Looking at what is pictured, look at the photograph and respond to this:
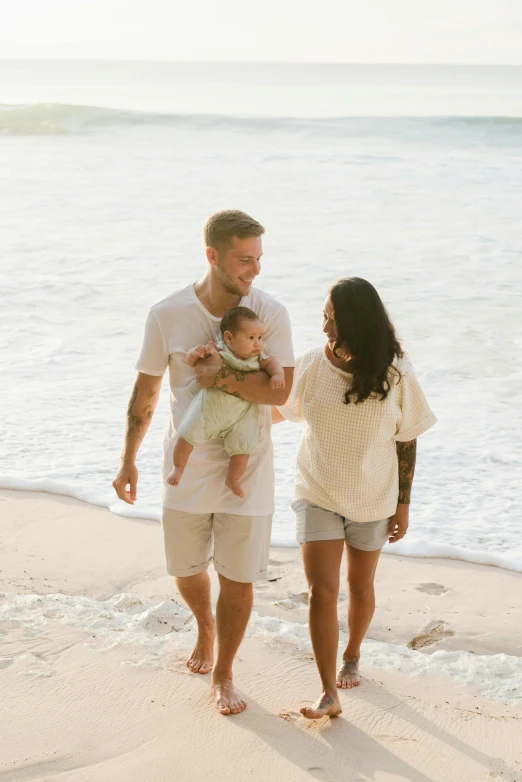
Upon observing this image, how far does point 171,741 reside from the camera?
3051 millimetres

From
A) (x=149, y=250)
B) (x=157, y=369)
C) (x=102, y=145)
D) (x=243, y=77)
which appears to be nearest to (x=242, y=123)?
(x=102, y=145)

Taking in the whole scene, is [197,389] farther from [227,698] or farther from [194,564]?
[227,698]

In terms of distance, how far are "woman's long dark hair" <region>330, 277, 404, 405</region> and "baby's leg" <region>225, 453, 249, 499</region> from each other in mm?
421

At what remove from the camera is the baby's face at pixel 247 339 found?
304 cm

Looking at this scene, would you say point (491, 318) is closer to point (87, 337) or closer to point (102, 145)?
point (87, 337)

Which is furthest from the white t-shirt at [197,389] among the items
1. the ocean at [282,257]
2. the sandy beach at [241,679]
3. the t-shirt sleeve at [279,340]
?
the ocean at [282,257]

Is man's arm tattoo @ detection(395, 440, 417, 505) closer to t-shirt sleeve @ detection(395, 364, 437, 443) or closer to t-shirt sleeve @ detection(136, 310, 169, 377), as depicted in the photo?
t-shirt sleeve @ detection(395, 364, 437, 443)

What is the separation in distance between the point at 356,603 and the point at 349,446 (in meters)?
0.60

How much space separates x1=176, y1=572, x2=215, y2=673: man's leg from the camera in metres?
3.46

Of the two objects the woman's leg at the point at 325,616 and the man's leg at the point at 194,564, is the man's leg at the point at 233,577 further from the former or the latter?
the woman's leg at the point at 325,616

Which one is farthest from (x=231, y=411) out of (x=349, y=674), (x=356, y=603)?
(x=349, y=674)

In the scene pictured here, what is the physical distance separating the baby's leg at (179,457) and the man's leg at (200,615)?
0.46m

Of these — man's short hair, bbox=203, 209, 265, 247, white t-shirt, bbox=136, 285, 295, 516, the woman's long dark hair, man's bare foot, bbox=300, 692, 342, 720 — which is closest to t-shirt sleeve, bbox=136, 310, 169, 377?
white t-shirt, bbox=136, 285, 295, 516

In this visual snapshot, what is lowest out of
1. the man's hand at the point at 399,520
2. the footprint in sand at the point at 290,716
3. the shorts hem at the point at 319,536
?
the footprint in sand at the point at 290,716
